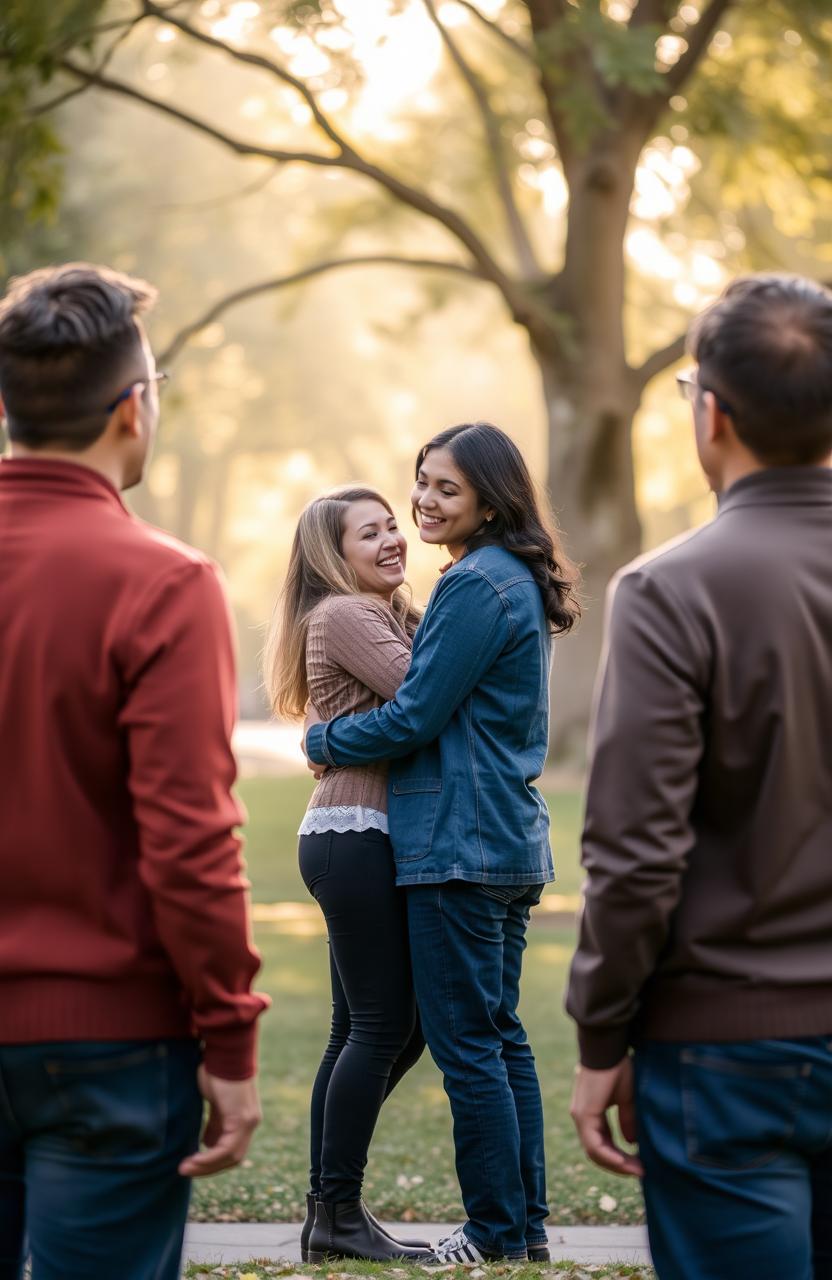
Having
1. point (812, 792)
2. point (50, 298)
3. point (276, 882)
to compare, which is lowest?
point (276, 882)

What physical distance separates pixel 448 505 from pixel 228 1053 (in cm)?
215

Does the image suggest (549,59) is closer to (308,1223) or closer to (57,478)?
(308,1223)

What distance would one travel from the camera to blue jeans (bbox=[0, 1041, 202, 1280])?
234 centimetres

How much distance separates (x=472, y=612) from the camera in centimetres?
415

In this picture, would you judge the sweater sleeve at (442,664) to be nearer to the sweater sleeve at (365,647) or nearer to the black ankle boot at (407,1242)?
the sweater sleeve at (365,647)

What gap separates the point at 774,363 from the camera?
8.08 ft

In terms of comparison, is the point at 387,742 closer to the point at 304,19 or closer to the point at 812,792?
the point at 812,792

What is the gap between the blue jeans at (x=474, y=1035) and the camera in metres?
4.16

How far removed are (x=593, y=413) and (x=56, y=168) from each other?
8.67 metres

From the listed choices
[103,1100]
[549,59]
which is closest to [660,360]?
[549,59]

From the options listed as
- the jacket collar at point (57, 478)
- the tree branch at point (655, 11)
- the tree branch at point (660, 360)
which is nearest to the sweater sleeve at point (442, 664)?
the jacket collar at point (57, 478)

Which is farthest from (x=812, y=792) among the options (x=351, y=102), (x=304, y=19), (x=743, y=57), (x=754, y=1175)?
(x=743, y=57)

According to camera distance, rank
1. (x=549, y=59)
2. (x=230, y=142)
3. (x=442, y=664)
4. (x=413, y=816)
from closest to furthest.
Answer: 1. (x=442, y=664)
2. (x=413, y=816)
3. (x=549, y=59)
4. (x=230, y=142)

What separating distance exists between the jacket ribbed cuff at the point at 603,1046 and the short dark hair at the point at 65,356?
4.08 ft
